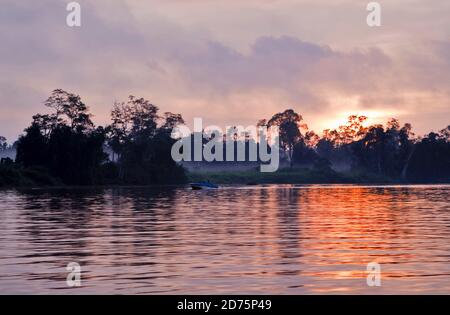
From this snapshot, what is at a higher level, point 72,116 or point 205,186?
point 72,116

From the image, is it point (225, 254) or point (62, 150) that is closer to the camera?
point (225, 254)

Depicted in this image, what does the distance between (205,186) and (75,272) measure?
127828 mm

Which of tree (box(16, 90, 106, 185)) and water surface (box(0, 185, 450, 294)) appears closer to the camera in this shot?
water surface (box(0, 185, 450, 294))

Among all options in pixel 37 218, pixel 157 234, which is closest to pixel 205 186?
pixel 37 218

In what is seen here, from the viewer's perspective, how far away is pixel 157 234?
4472 centimetres

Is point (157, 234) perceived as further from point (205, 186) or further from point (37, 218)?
point (205, 186)

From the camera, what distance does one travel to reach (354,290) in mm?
24453

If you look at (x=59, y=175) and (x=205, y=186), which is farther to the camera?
(x=59, y=175)

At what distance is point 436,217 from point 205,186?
9852 centimetres

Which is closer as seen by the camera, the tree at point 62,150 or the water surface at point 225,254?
the water surface at point 225,254
